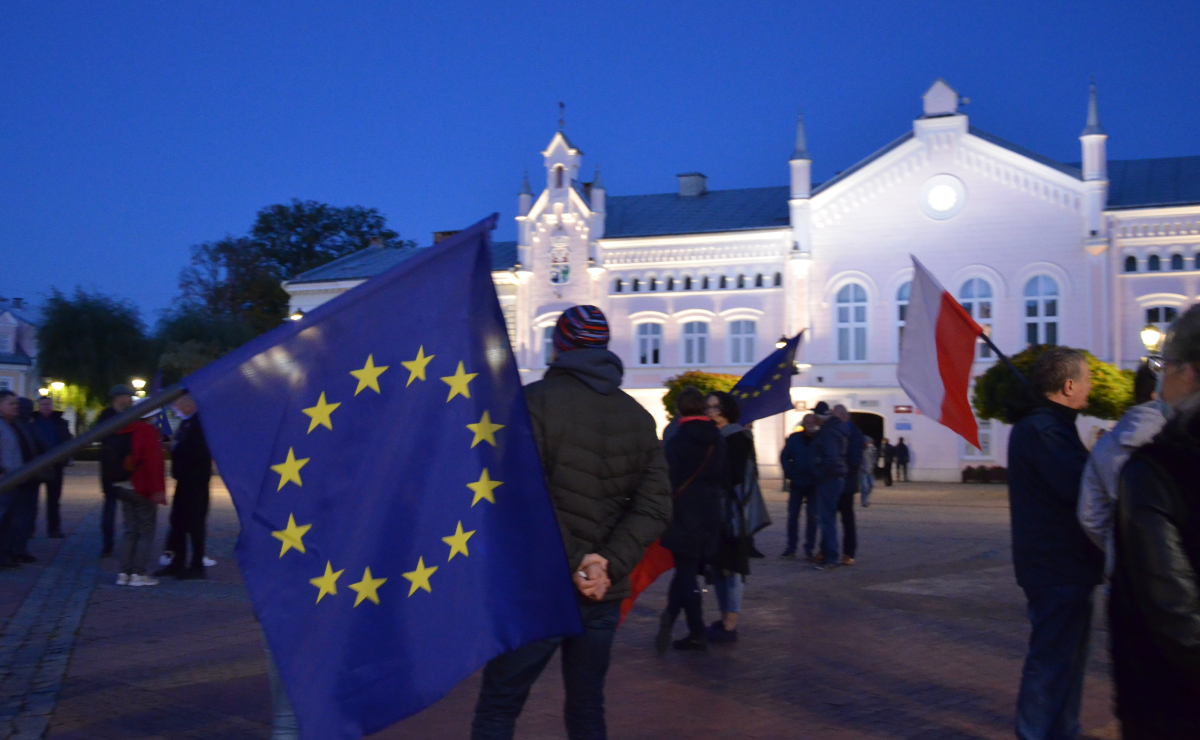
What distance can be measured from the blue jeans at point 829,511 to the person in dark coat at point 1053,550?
25.2 feet

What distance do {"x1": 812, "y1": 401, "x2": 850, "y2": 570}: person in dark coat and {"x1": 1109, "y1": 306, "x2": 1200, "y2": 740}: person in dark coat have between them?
10.2m

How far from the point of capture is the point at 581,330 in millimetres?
4273

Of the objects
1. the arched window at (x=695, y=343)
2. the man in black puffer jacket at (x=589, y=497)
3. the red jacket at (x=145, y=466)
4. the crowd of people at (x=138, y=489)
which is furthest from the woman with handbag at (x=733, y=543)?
the arched window at (x=695, y=343)

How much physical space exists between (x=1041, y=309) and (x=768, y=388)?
28.5 m

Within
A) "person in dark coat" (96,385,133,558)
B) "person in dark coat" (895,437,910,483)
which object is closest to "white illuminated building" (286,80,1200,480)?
"person in dark coat" (895,437,910,483)

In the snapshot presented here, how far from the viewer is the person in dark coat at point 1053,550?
5.08 meters

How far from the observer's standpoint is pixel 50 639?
815 centimetres

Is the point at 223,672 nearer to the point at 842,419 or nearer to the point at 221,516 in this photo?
the point at 842,419

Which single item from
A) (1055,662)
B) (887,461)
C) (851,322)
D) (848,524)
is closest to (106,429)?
(1055,662)

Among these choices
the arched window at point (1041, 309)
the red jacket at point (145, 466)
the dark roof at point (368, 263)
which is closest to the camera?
the red jacket at point (145, 466)

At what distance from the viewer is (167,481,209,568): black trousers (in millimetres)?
11508

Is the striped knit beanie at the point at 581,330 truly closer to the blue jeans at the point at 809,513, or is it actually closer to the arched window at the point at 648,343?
the blue jeans at the point at 809,513

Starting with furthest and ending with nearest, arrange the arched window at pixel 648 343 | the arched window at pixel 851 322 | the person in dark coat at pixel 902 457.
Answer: the arched window at pixel 648 343 → the arched window at pixel 851 322 → the person in dark coat at pixel 902 457

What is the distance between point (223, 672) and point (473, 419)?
14.4 feet
